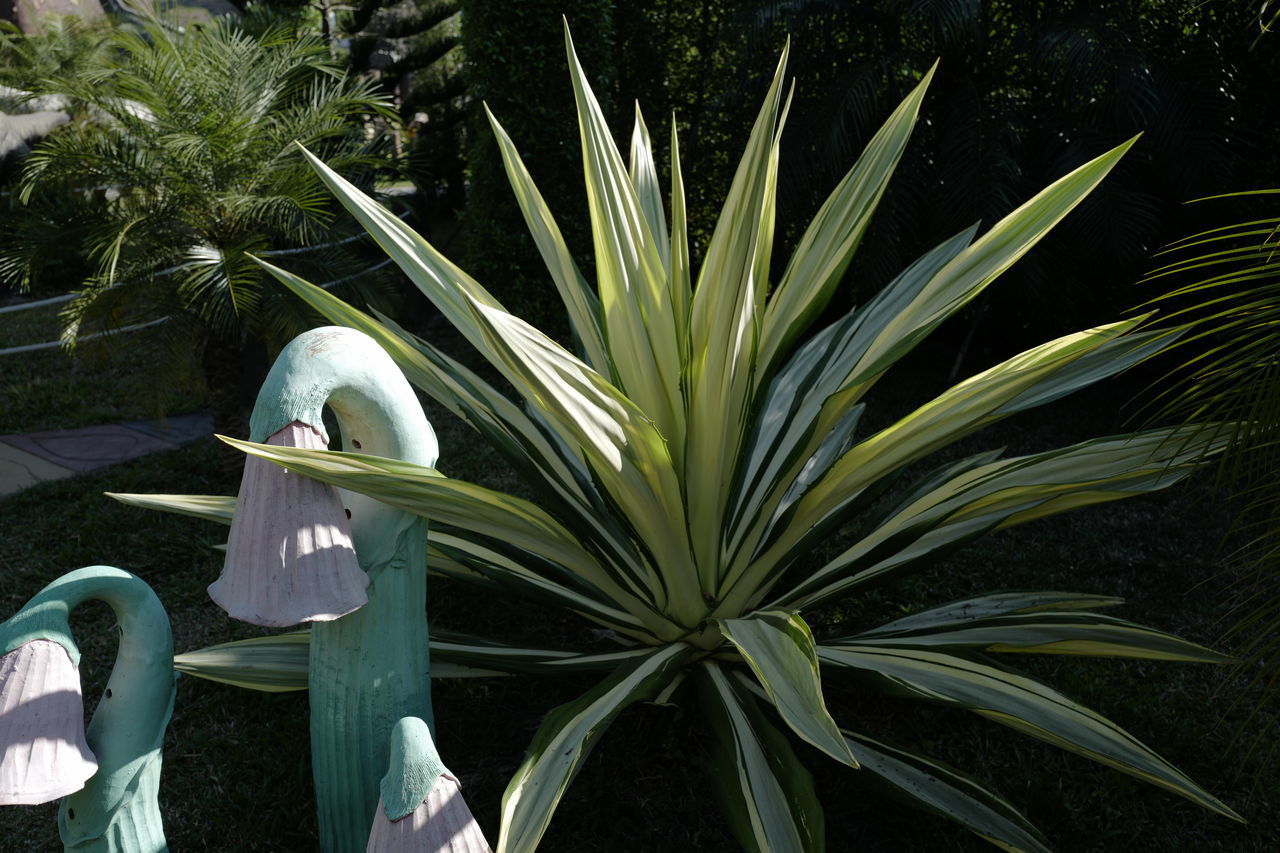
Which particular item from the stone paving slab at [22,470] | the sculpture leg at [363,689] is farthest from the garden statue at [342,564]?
the stone paving slab at [22,470]

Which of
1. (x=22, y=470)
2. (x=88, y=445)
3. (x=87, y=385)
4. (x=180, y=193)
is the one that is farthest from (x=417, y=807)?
(x=87, y=385)

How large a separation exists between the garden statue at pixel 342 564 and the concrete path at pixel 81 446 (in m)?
2.68

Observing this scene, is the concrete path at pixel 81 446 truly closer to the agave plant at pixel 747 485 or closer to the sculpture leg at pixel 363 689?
the agave plant at pixel 747 485

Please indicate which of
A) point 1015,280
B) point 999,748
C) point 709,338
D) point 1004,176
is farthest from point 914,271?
point 1015,280

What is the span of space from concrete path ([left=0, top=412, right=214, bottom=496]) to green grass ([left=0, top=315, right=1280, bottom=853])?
673mm

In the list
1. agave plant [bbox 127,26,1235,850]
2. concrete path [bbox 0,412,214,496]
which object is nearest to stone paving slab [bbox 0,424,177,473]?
concrete path [bbox 0,412,214,496]

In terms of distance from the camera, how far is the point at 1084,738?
1.89 m

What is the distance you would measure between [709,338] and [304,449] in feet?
3.00

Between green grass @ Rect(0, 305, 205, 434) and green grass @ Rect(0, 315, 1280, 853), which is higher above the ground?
green grass @ Rect(0, 305, 205, 434)

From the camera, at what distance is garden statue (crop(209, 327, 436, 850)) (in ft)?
4.65

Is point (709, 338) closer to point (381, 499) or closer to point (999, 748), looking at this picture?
point (381, 499)

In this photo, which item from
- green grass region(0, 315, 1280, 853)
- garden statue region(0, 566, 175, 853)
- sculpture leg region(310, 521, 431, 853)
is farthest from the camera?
green grass region(0, 315, 1280, 853)

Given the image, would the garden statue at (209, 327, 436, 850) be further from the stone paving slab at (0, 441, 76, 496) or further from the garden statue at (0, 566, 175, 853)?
the stone paving slab at (0, 441, 76, 496)

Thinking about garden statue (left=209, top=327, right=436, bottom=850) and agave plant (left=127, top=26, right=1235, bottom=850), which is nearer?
garden statue (left=209, top=327, right=436, bottom=850)
